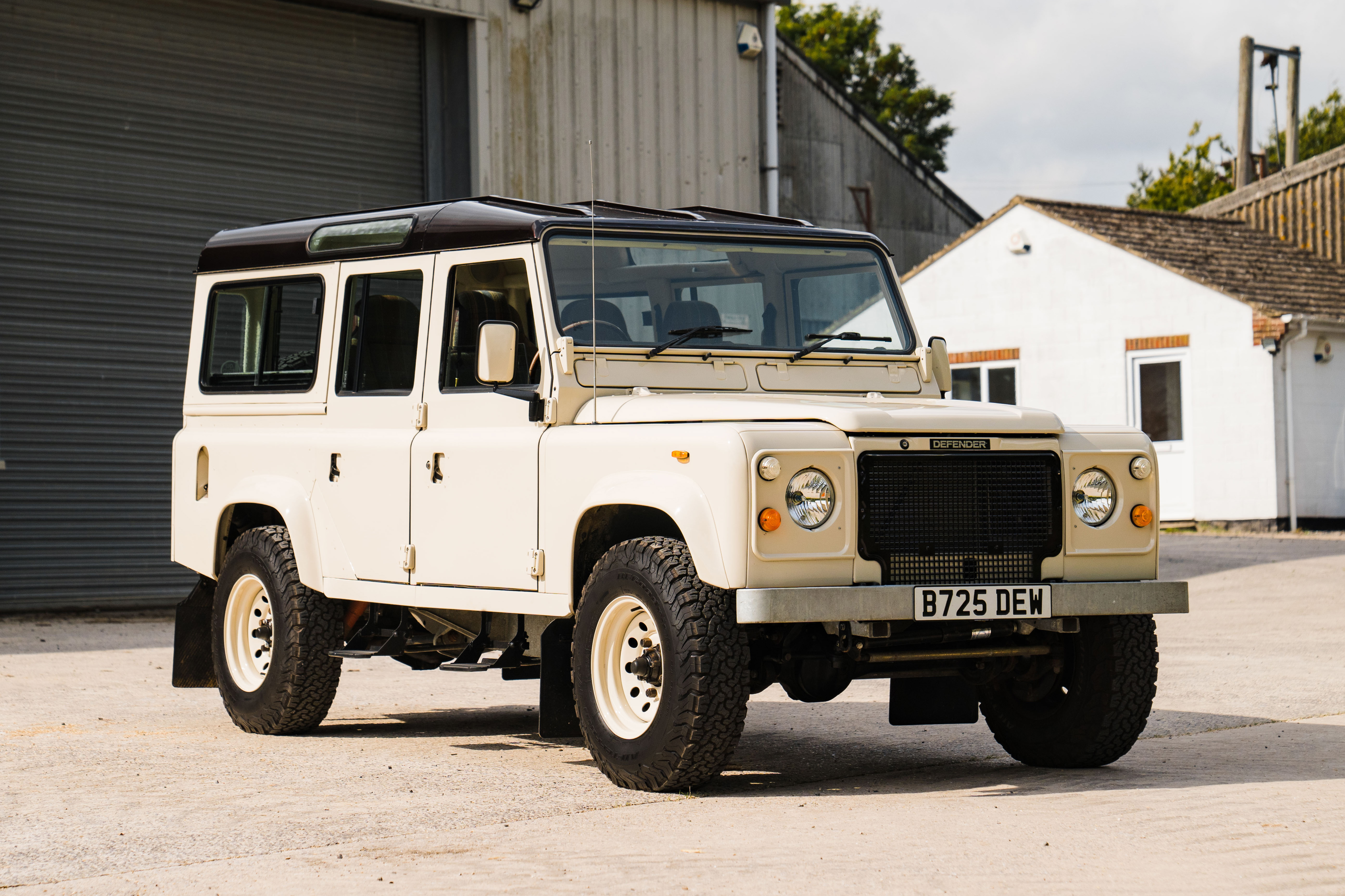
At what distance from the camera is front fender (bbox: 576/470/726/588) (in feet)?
21.6

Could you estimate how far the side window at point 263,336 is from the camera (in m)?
9.07

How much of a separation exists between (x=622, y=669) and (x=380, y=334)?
2.42 m

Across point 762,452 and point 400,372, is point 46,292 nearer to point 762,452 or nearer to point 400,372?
point 400,372

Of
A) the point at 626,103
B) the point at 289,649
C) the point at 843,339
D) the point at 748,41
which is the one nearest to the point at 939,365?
the point at 843,339

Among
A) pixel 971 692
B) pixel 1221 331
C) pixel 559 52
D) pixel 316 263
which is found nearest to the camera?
pixel 971 692

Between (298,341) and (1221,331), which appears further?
(1221,331)

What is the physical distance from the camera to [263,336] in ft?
30.7

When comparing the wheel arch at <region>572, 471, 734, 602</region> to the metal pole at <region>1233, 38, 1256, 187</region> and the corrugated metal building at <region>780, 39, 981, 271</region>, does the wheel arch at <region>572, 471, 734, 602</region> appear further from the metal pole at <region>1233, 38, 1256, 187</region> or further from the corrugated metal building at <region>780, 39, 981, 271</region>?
the metal pole at <region>1233, 38, 1256, 187</region>

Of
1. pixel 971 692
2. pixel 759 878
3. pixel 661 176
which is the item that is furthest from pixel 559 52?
pixel 759 878

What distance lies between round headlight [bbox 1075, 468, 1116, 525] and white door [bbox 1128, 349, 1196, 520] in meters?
17.7

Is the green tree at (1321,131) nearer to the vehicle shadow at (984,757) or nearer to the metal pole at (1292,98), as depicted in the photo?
the metal pole at (1292,98)

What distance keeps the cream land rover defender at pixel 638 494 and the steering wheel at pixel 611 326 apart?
0.02 meters

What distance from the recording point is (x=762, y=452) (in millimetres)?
6531

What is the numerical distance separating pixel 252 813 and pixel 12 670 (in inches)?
240
